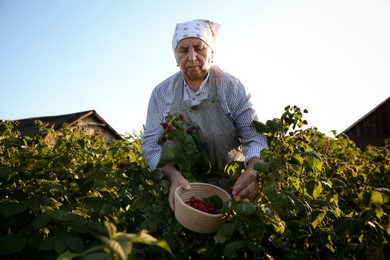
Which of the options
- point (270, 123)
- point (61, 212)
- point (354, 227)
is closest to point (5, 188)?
point (61, 212)

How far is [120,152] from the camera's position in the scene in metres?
3.38

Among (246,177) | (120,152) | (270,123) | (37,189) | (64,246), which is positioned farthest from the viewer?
(120,152)

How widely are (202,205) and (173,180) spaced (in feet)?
0.75

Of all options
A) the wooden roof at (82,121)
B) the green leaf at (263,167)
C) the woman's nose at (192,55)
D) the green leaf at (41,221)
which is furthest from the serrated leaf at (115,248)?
the wooden roof at (82,121)

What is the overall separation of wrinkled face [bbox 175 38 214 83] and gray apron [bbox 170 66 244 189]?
0.41 feet

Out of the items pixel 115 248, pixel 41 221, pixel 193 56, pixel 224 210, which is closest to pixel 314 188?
pixel 224 210

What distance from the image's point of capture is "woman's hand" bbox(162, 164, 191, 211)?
192 centimetres

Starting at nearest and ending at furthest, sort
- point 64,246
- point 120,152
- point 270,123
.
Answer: point 64,246 < point 270,123 < point 120,152

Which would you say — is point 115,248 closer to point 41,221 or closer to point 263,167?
point 263,167

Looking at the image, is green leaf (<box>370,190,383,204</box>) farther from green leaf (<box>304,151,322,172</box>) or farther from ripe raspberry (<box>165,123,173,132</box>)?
ripe raspberry (<box>165,123,173,132</box>)

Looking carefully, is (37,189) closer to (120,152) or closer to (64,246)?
(64,246)

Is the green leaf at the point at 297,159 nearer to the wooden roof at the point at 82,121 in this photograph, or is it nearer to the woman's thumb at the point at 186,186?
the woman's thumb at the point at 186,186

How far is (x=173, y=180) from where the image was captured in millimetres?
2018

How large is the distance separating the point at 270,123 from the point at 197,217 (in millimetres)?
595
